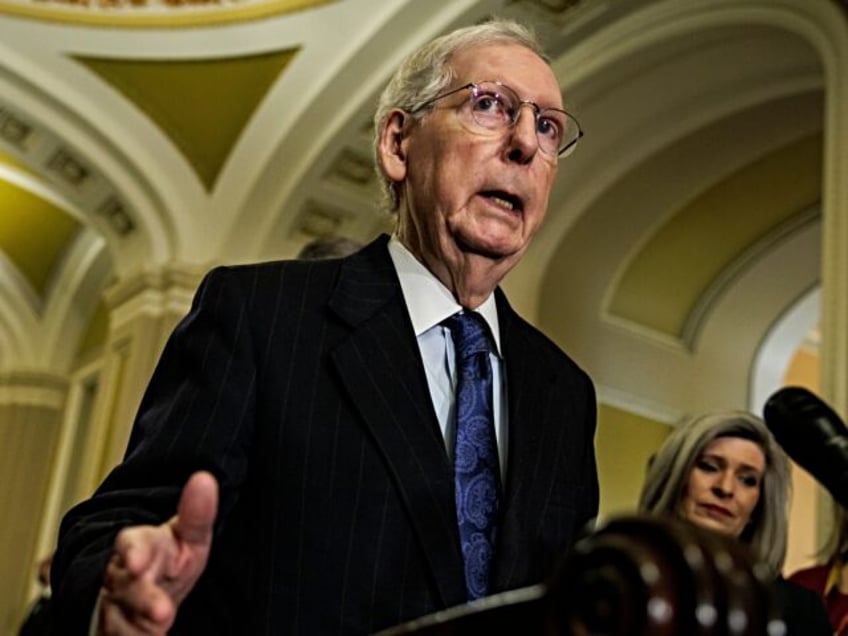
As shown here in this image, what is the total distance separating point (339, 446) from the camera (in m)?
1.44

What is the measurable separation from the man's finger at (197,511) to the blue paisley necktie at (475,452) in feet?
1.46

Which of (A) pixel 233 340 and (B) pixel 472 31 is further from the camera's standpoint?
(B) pixel 472 31

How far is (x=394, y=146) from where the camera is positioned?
1.84m

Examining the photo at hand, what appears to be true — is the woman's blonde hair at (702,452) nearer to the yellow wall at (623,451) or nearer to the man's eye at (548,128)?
the man's eye at (548,128)

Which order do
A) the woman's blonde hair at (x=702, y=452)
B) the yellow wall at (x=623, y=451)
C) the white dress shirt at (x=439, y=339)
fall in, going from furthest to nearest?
the yellow wall at (x=623, y=451), the woman's blonde hair at (x=702, y=452), the white dress shirt at (x=439, y=339)

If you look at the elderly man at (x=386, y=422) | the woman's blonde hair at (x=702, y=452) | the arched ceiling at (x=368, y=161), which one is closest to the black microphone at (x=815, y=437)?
the elderly man at (x=386, y=422)

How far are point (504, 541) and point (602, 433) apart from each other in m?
6.75

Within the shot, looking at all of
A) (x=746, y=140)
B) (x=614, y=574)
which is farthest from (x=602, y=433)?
(x=614, y=574)

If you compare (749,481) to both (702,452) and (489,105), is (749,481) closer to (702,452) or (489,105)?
(702,452)

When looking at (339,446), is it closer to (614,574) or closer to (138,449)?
(138,449)

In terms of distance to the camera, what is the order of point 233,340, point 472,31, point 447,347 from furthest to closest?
1. point 472,31
2. point 447,347
3. point 233,340

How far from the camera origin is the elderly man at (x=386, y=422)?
138 centimetres

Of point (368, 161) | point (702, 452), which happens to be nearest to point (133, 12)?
point (368, 161)

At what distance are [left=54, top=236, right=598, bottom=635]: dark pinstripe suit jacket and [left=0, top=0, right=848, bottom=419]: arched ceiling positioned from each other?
17.4ft
